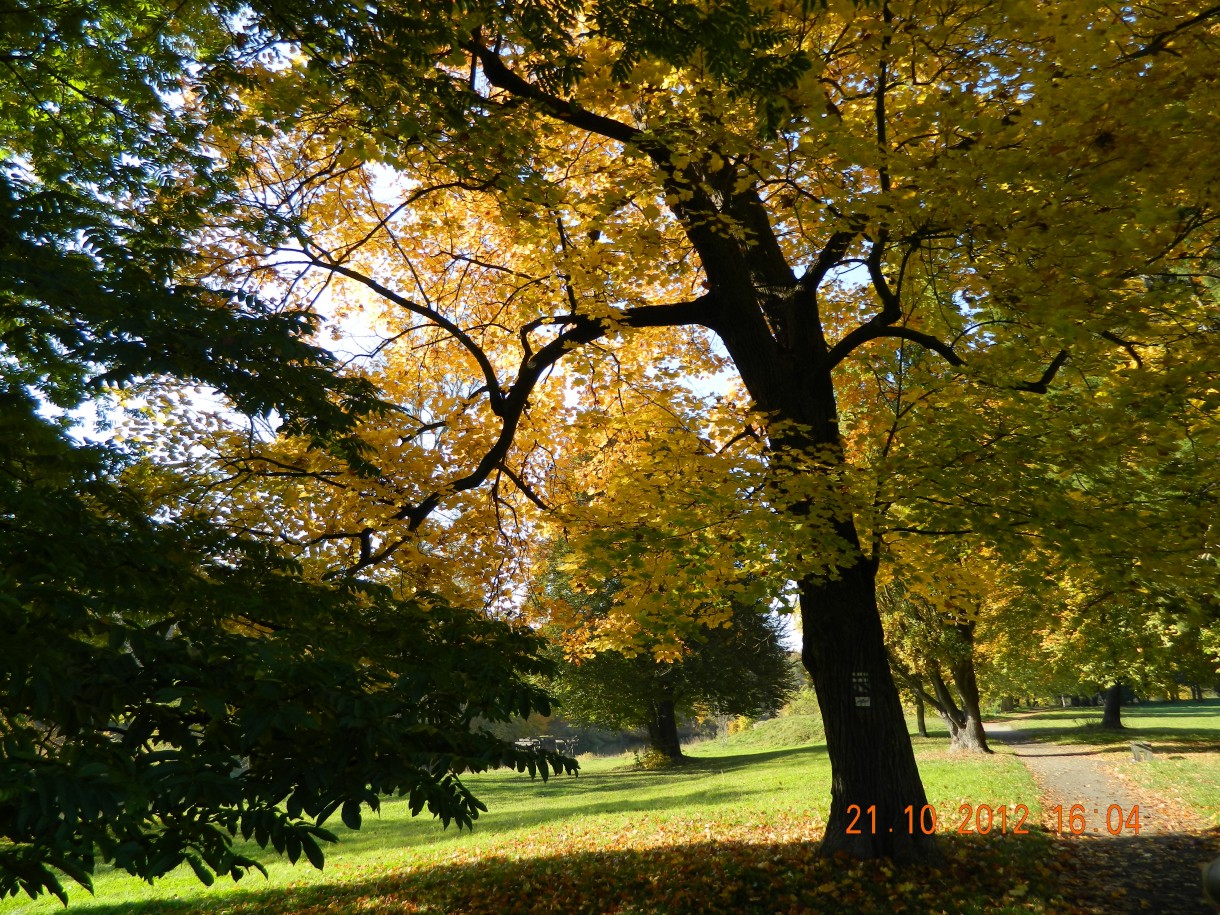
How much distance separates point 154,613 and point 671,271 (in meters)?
5.80

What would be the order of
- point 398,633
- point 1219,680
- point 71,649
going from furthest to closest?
point 1219,680, point 398,633, point 71,649

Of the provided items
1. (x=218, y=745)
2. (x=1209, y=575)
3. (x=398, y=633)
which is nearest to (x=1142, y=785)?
(x=1209, y=575)

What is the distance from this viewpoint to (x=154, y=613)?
369cm

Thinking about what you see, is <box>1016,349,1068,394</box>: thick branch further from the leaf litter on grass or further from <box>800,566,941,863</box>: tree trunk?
the leaf litter on grass

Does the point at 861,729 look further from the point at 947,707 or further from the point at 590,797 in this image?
the point at 947,707

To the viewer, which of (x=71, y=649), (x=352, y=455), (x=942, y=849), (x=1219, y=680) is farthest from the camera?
(x=1219, y=680)

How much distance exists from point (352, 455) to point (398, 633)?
1.83 meters

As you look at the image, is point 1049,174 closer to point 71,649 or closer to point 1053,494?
point 1053,494

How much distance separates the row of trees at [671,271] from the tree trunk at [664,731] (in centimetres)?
1989

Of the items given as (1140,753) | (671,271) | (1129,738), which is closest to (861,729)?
(671,271)

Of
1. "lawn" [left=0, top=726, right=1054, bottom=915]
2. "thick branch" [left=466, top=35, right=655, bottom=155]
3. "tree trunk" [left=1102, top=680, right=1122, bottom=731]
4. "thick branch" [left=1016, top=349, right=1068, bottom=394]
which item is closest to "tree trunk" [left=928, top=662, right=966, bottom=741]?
"lawn" [left=0, top=726, right=1054, bottom=915]

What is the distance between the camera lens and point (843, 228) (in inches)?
243

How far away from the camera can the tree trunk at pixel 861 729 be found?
23.1 feet

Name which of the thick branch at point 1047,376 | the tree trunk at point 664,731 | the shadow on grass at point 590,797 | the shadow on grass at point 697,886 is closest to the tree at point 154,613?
the shadow on grass at point 697,886
